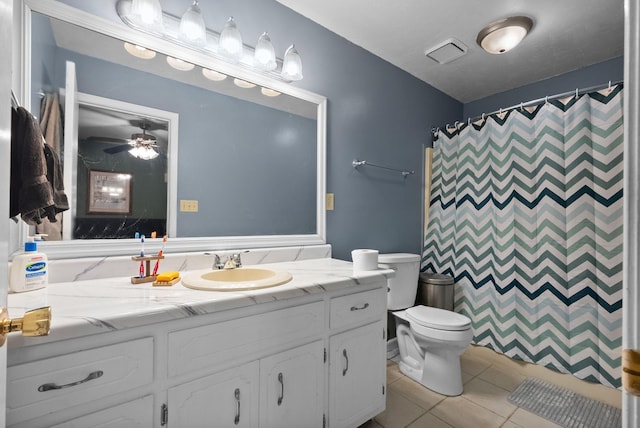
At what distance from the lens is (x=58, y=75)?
3.70ft

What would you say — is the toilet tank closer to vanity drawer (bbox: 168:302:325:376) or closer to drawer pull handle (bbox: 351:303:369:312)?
drawer pull handle (bbox: 351:303:369:312)

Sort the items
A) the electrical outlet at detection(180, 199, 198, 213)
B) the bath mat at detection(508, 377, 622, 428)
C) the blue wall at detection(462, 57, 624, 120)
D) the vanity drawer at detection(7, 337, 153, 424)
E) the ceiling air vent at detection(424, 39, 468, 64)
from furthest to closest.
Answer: the blue wall at detection(462, 57, 624, 120)
the ceiling air vent at detection(424, 39, 468, 64)
the bath mat at detection(508, 377, 622, 428)
the electrical outlet at detection(180, 199, 198, 213)
the vanity drawer at detection(7, 337, 153, 424)

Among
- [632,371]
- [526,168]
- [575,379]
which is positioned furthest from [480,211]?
[632,371]

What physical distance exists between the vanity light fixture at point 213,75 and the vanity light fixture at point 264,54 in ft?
0.65

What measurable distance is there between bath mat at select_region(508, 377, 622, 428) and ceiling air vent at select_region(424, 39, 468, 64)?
232 cm

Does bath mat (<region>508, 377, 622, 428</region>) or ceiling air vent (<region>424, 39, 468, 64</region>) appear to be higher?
ceiling air vent (<region>424, 39, 468, 64</region>)

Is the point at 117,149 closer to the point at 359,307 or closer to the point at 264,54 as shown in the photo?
the point at 264,54

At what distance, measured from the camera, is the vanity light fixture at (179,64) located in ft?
4.48

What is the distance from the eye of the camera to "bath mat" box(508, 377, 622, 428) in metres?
1.50

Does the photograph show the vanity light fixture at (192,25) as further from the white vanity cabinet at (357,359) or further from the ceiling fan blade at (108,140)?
the white vanity cabinet at (357,359)

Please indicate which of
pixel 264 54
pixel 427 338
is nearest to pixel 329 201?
pixel 264 54

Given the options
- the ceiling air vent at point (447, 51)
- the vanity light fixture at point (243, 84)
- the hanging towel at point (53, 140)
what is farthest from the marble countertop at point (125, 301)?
the ceiling air vent at point (447, 51)

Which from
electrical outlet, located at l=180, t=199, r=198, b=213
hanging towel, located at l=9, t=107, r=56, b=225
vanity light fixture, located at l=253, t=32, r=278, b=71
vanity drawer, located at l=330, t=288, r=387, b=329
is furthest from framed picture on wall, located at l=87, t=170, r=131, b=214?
vanity drawer, located at l=330, t=288, r=387, b=329

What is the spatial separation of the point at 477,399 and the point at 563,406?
448 mm
